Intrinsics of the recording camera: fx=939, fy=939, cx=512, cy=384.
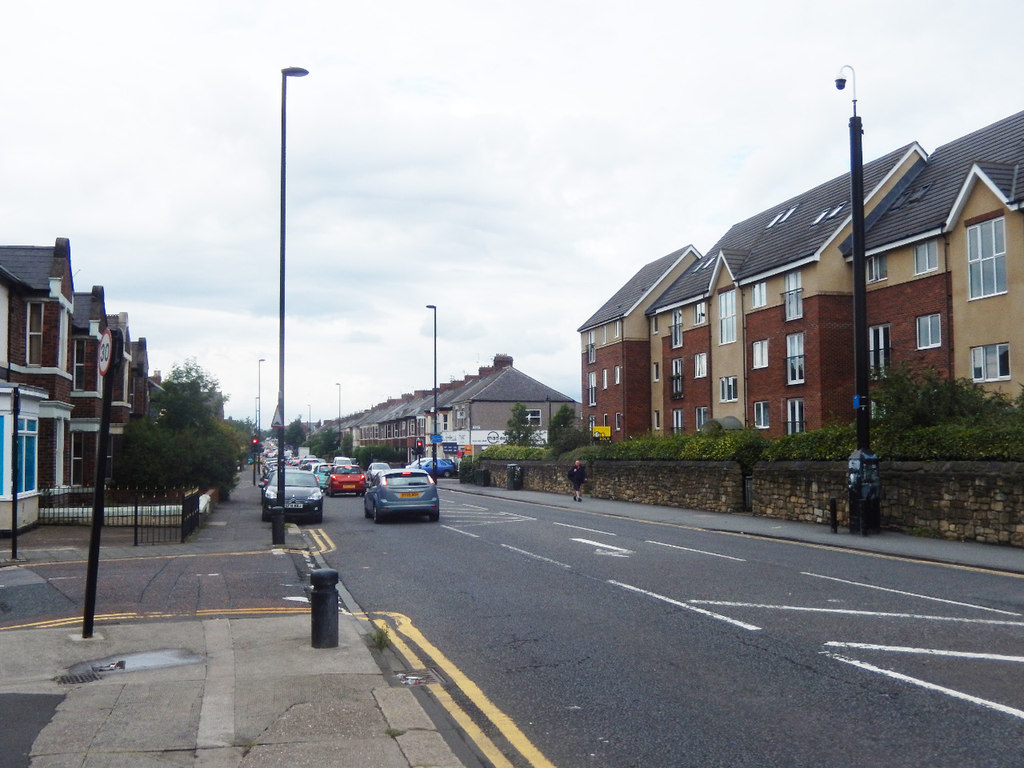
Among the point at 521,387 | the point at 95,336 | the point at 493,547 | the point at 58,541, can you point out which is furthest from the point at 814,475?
the point at 521,387

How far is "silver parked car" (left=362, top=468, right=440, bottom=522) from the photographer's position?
25969 millimetres

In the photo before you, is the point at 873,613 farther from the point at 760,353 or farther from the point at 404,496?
the point at 760,353

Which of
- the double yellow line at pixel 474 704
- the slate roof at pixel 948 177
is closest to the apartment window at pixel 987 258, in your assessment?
the slate roof at pixel 948 177

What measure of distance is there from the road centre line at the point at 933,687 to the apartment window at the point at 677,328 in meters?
41.5

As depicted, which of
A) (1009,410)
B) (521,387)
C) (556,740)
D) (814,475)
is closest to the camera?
(556,740)

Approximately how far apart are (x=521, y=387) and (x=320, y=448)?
5860 cm

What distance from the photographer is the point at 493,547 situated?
736 inches

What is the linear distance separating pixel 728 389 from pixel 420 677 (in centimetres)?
3772

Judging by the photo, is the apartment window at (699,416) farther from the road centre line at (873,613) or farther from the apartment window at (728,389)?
the road centre line at (873,613)

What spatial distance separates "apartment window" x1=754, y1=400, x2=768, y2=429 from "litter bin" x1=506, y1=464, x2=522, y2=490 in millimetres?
13467

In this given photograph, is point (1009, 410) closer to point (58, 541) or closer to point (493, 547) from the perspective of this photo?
point (493, 547)

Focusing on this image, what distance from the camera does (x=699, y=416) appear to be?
155 ft

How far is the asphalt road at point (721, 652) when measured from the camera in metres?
5.88

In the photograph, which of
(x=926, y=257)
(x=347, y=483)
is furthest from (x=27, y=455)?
(x=926, y=257)
